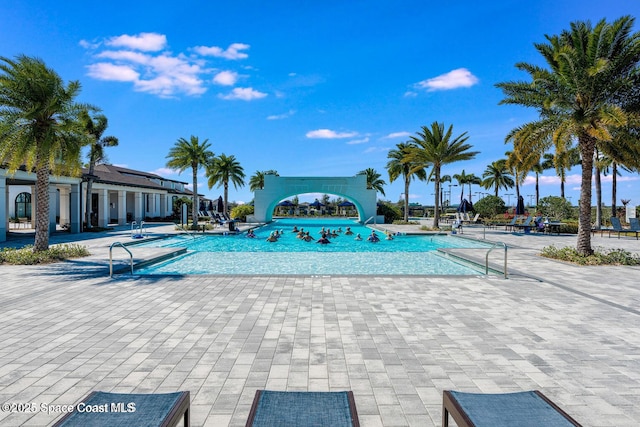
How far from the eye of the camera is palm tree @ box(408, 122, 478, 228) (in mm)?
26964

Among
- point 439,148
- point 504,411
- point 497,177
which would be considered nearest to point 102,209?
point 439,148

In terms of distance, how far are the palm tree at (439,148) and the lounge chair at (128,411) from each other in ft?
88.5

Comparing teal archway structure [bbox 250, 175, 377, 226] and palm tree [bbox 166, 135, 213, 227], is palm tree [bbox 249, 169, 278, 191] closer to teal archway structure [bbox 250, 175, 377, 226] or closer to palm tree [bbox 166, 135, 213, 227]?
teal archway structure [bbox 250, 175, 377, 226]

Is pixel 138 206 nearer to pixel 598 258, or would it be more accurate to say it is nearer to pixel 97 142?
pixel 97 142

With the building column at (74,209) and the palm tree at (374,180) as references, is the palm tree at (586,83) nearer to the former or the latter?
the building column at (74,209)

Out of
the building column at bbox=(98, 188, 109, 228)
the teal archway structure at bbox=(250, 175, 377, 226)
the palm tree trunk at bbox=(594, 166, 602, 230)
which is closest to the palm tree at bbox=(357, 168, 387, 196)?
the teal archway structure at bbox=(250, 175, 377, 226)

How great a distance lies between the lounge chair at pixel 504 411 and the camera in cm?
238

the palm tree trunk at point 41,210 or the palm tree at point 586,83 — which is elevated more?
the palm tree at point 586,83

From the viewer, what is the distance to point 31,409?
129 inches

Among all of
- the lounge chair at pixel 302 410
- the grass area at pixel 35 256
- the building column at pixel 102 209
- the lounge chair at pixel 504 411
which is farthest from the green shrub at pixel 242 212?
the lounge chair at pixel 504 411

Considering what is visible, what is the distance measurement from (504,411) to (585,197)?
13263 mm

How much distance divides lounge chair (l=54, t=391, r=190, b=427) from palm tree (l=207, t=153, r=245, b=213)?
1482 inches

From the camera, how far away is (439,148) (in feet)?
87.4

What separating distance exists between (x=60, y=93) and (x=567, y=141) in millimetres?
18825
